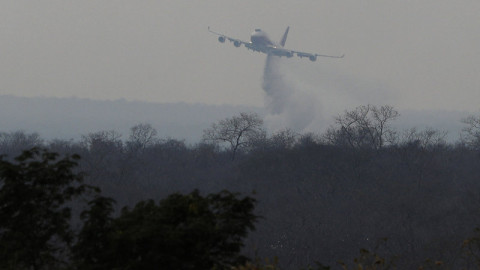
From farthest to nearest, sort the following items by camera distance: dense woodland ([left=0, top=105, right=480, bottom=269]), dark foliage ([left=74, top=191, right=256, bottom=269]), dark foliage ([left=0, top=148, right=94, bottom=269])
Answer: dense woodland ([left=0, top=105, right=480, bottom=269]) < dark foliage ([left=0, top=148, right=94, bottom=269]) < dark foliage ([left=74, top=191, right=256, bottom=269])

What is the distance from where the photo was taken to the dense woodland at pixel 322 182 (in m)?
74.1

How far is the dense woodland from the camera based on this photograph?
2916 inches

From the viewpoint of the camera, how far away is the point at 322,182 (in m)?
96.7

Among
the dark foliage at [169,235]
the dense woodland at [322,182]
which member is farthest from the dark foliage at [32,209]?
the dense woodland at [322,182]

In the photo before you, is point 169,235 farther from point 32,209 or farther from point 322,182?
point 322,182

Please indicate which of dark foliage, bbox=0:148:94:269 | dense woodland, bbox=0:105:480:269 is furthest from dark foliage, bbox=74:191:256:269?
dense woodland, bbox=0:105:480:269

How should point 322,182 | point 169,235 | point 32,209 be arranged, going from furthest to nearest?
point 322,182, point 32,209, point 169,235

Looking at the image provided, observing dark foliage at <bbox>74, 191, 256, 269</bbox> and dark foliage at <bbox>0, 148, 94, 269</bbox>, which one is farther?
dark foliage at <bbox>0, 148, 94, 269</bbox>

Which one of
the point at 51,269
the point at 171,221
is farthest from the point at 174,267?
the point at 51,269

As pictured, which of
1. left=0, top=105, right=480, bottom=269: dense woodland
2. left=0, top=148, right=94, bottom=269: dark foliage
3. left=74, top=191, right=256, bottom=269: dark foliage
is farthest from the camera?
left=0, top=105, right=480, bottom=269: dense woodland

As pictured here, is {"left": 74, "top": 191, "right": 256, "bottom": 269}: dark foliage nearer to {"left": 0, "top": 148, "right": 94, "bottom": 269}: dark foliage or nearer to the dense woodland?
{"left": 0, "top": 148, "right": 94, "bottom": 269}: dark foliage

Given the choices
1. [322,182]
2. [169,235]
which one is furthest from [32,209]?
[322,182]

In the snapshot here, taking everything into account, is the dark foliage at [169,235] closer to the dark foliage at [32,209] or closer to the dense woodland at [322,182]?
the dark foliage at [32,209]

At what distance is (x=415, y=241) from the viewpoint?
7475cm
